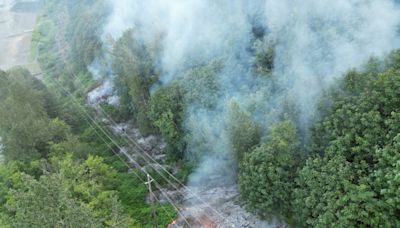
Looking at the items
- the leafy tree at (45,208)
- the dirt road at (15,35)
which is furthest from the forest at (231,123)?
the dirt road at (15,35)

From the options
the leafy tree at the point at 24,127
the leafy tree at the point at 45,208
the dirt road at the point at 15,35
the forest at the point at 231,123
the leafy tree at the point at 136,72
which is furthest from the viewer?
the dirt road at the point at 15,35

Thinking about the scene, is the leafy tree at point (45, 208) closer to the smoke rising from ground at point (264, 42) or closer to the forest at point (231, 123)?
the forest at point (231, 123)

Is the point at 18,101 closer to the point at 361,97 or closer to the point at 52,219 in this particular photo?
the point at 52,219

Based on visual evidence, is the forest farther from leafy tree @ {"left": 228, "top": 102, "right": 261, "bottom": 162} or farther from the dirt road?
the dirt road

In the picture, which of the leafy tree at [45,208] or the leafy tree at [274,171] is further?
the leafy tree at [274,171]

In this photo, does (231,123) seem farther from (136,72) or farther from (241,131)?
(136,72)

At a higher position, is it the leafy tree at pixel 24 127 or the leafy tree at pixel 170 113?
the leafy tree at pixel 170 113

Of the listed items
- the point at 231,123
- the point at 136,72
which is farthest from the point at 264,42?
the point at 136,72
